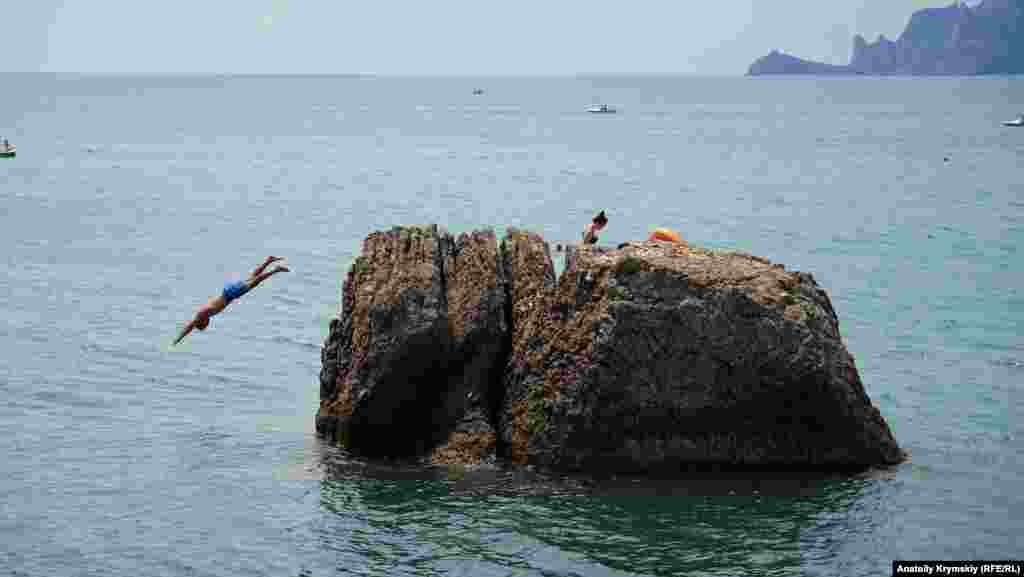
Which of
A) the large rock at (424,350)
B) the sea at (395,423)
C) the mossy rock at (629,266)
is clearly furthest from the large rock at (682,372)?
the large rock at (424,350)

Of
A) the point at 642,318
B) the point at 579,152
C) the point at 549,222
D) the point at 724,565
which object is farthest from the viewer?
the point at 579,152

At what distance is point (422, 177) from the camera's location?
284ft

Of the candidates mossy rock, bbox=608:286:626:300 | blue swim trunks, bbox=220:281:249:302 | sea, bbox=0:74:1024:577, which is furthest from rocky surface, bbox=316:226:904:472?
blue swim trunks, bbox=220:281:249:302

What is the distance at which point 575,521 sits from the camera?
62.6ft

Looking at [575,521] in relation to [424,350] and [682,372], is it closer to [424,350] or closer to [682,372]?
[682,372]

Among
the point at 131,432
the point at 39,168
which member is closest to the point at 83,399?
the point at 131,432

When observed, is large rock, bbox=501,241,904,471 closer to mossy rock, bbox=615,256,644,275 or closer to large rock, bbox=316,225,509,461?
mossy rock, bbox=615,256,644,275

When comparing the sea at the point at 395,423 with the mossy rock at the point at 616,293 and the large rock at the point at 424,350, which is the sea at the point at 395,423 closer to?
the large rock at the point at 424,350

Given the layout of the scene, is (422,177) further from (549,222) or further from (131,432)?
(131,432)

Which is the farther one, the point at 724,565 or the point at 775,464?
the point at 775,464

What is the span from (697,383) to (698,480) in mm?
1494

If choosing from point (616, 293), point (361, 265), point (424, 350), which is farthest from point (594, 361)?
point (361, 265)

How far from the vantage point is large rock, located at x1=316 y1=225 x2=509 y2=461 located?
2097 cm

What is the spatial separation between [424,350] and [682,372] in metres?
3.93
